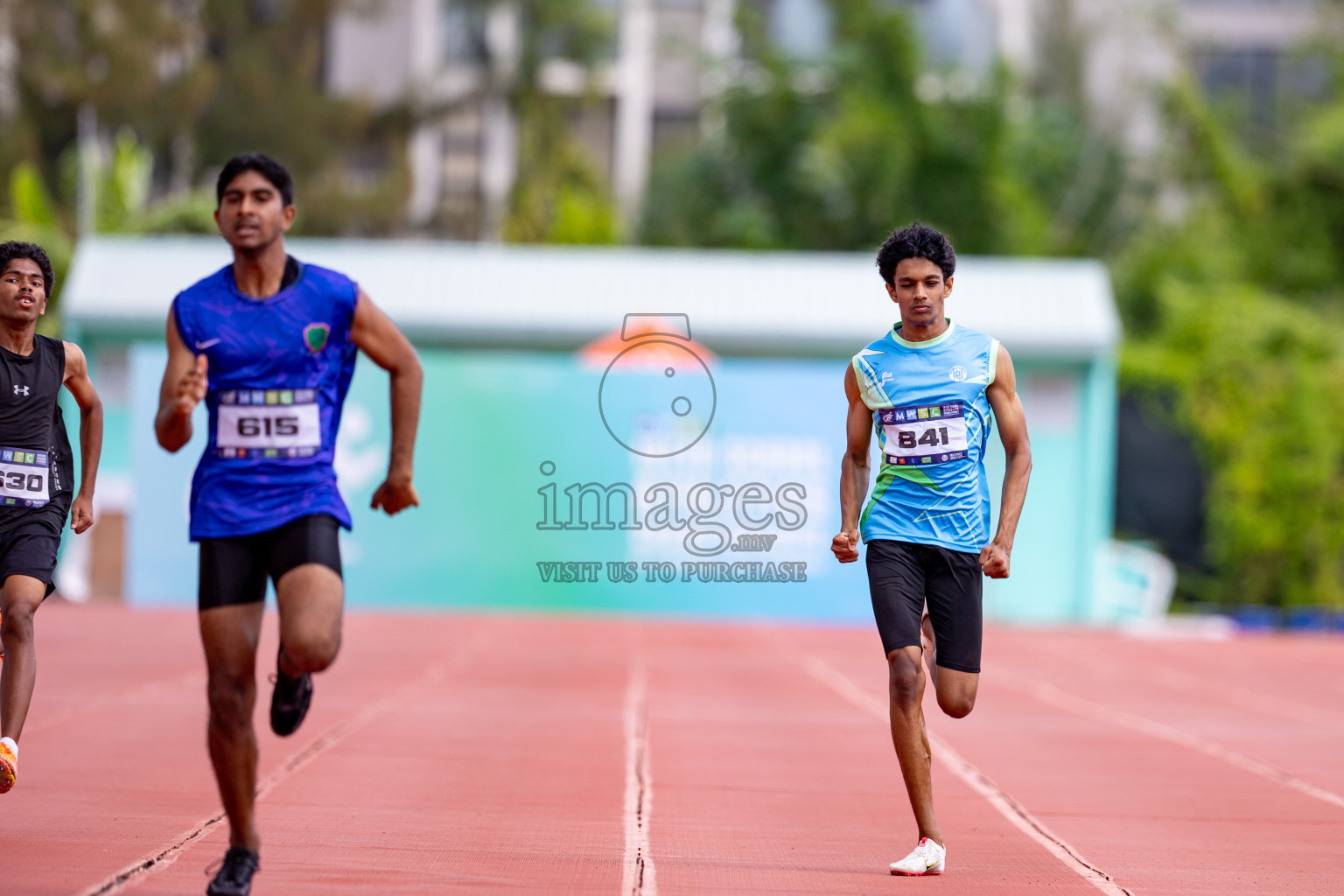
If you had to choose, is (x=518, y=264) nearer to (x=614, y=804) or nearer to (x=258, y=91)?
(x=614, y=804)

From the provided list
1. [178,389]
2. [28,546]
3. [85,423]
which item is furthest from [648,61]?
[178,389]

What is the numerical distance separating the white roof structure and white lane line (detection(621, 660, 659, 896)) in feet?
29.8

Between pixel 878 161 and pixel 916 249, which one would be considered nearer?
pixel 916 249

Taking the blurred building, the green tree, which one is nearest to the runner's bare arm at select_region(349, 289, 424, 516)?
the green tree

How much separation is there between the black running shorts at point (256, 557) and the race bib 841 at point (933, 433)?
2.04 meters

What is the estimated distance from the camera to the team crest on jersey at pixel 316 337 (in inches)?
189

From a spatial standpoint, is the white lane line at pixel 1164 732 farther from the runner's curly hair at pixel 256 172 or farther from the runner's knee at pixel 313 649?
the runner's curly hair at pixel 256 172

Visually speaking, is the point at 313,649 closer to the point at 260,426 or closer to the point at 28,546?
the point at 260,426

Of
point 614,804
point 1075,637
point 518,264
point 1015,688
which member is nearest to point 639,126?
point 518,264

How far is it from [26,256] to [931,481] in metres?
3.44

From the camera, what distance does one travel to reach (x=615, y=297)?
2020cm

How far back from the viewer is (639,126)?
1666 inches

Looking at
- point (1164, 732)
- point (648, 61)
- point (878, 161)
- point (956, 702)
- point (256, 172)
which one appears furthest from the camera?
point (648, 61)

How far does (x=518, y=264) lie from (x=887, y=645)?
1575 centimetres
